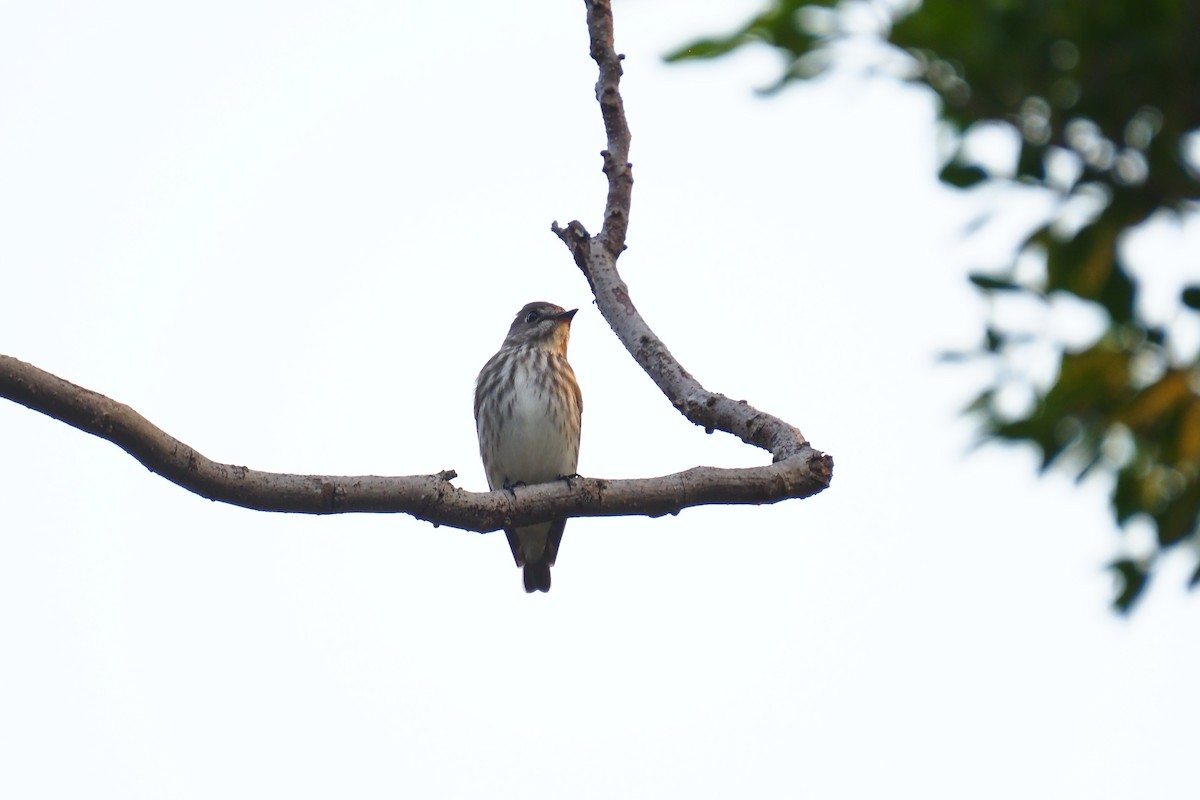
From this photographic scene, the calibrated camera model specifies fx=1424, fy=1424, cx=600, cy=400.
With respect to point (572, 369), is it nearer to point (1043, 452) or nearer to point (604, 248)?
point (604, 248)

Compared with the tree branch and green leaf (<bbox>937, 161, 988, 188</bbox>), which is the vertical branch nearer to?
the tree branch

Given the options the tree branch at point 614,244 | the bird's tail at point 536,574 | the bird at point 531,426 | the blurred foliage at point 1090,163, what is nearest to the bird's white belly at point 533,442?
the bird at point 531,426

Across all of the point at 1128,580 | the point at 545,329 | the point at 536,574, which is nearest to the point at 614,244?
the point at 545,329

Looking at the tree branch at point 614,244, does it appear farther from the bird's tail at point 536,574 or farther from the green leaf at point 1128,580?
the green leaf at point 1128,580

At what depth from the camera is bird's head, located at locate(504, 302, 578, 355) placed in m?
10.5

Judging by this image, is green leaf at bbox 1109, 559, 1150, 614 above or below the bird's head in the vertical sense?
below

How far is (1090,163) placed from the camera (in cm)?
240

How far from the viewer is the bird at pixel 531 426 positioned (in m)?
9.70

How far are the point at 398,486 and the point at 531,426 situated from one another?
164 inches

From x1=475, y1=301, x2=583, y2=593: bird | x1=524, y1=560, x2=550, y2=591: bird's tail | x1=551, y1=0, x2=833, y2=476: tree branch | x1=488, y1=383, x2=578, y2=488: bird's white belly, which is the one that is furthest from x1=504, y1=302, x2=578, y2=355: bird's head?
x1=551, y1=0, x2=833, y2=476: tree branch

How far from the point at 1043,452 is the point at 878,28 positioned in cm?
83

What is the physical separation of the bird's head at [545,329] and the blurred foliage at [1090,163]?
7.80 meters

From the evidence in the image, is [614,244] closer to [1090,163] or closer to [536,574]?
[536,574]

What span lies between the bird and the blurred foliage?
6.95m
